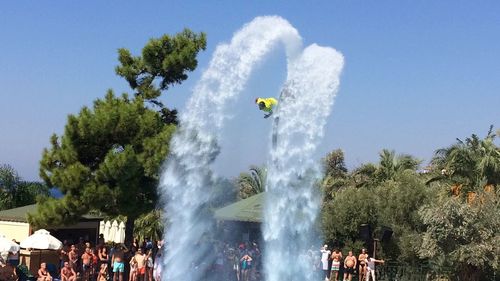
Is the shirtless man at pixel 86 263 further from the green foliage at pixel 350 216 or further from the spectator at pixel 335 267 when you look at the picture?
the green foliage at pixel 350 216

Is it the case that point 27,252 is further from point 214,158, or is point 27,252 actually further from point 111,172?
point 214,158

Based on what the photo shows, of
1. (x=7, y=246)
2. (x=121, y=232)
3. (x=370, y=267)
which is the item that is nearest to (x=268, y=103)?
(x=370, y=267)

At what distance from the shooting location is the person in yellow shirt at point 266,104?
786 inches

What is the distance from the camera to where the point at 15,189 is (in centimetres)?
3741

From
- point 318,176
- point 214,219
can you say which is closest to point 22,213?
point 214,219

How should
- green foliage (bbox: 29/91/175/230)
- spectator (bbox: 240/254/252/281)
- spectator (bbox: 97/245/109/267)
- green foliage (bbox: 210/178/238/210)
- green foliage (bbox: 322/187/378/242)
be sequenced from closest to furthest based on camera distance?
green foliage (bbox: 210/178/238/210)
spectator (bbox: 97/245/109/267)
spectator (bbox: 240/254/252/281)
green foliage (bbox: 29/91/175/230)
green foliage (bbox: 322/187/378/242)

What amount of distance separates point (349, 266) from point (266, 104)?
7.15m

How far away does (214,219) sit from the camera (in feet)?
74.7

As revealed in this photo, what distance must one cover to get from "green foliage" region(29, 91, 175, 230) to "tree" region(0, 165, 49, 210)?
1371 centimetres

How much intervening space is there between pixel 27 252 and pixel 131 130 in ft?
18.7

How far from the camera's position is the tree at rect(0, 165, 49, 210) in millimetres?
36750

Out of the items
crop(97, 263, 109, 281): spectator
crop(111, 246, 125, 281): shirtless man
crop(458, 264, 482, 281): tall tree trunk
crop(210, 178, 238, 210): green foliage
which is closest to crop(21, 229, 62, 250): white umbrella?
crop(97, 263, 109, 281): spectator

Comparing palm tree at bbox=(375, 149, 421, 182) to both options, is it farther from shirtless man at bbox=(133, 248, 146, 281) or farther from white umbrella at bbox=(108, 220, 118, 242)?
shirtless man at bbox=(133, 248, 146, 281)

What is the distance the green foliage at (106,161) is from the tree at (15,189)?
45.0ft
